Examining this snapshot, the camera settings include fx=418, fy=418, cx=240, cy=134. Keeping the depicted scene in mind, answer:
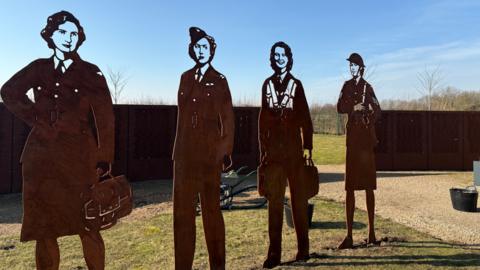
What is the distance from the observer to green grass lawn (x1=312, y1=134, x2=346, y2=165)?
60.4 feet

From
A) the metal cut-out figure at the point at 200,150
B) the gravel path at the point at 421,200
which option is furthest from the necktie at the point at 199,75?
the gravel path at the point at 421,200

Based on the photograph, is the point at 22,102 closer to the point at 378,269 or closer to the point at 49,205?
the point at 49,205

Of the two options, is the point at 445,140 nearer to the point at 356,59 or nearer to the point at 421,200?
the point at 421,200

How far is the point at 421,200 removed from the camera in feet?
31.5

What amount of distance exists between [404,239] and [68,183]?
189 inches

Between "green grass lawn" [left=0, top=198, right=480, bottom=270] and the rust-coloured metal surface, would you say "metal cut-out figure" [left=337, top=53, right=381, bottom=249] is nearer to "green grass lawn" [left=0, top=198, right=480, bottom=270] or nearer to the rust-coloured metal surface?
"green grass lawn" [left=0, top=198, right=480, bottom=270]

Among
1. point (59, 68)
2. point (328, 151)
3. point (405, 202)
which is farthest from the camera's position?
point (328, 151)

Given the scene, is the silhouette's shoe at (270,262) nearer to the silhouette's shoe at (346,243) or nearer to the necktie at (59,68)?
the silhouette's shoe at (346,243)

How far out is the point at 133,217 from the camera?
7.73 meters

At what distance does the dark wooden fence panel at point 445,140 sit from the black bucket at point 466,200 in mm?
6962

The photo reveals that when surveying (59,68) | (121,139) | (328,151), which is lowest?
(328,151)

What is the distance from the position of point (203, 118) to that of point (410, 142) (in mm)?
12657

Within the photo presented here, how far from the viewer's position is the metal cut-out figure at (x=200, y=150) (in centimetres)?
390

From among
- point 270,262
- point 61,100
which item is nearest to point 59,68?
point 61,100
